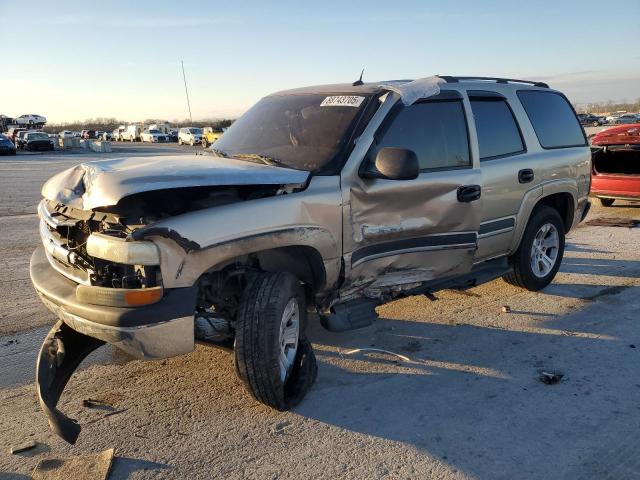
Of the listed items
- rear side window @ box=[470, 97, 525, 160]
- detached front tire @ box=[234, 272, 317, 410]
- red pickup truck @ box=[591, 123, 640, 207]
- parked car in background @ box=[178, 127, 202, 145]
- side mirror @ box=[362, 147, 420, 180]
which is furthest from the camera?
parked car in background @ box=[178, 127, 202, 145]

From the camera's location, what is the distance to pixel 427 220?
4.09 m

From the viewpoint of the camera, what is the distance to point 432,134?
168 inches

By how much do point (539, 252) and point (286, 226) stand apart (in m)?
3.34

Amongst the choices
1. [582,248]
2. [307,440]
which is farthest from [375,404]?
[582,248]

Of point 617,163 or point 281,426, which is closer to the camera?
point 281,426

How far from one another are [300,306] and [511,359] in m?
1.67

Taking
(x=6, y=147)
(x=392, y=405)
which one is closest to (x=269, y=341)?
(x=392, y=405)

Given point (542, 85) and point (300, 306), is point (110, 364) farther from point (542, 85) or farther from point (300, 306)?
point (542, 85)

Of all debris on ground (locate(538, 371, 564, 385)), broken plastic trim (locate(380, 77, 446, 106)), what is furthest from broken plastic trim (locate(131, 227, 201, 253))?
debris on ground (locate(538, 371, 564, 385))

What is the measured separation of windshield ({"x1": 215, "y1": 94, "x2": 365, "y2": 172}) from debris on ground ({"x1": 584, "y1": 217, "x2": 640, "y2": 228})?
651 cm

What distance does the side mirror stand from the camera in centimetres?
352

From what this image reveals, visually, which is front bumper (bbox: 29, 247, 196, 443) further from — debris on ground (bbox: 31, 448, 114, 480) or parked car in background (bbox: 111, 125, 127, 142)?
parked car in background (bbox: 111, 125, 127, 142)

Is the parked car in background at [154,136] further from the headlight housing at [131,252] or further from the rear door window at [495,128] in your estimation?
the headlight housing at [131,252]

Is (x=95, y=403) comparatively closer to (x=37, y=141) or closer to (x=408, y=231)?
(x=408, y=231)
